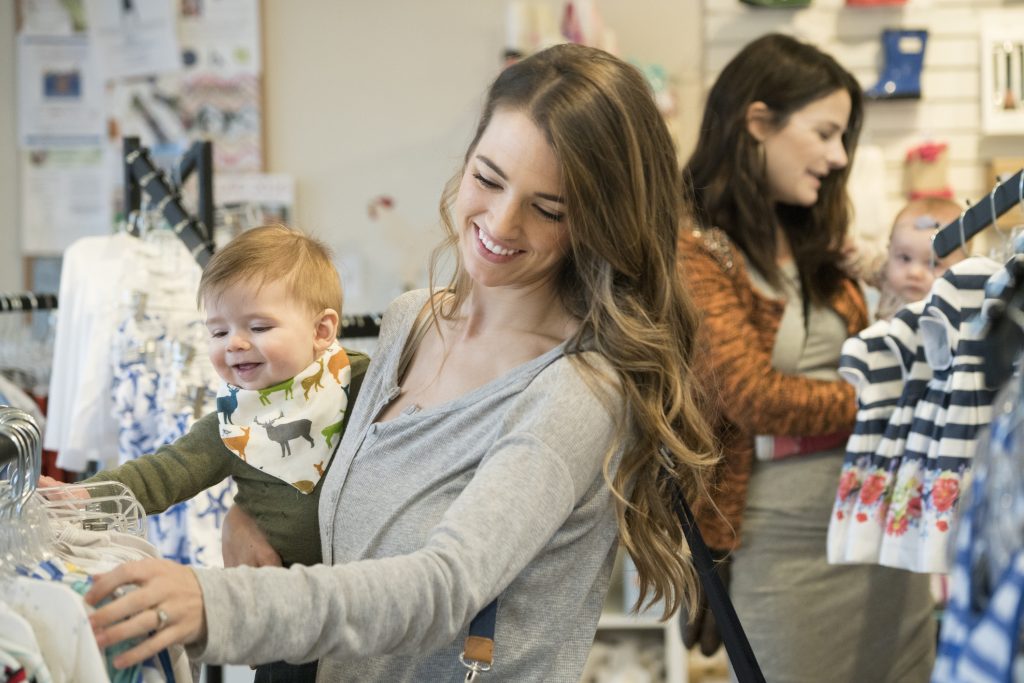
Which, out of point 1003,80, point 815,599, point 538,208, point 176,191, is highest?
point 1003,80

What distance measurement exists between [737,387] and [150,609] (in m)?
1.35

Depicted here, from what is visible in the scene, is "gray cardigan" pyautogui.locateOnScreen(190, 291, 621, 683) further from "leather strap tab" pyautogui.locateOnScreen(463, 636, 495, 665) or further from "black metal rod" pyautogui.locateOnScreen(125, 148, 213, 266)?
"black metal rod" pyautogui.locateOnScreen(125, 148, 213, 266)

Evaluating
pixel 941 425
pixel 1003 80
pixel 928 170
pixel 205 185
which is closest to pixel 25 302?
pixel 205 185

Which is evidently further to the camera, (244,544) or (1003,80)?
(1003,80)

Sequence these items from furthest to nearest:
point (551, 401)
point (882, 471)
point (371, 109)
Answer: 1. point (371, 109)
2. point (882, 471)
3. point (551, 401)

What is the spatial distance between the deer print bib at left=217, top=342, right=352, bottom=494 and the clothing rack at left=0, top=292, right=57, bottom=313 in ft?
3.56

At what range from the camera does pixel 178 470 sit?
1.59 meters

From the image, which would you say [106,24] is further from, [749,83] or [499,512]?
[499,512]

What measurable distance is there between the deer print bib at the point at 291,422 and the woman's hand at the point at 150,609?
62 centimetres

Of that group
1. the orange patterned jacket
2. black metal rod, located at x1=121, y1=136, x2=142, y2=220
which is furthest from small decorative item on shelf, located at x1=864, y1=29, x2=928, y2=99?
black metal rod, located at x1=121, y1=136, x2=142, y2=220

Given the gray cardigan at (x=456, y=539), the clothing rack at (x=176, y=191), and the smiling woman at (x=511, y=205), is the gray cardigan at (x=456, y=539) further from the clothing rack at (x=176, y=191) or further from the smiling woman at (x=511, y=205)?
the clothing rack at (x=176, y=191)

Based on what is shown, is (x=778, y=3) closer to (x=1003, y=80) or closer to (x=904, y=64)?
(x=904, y=64)

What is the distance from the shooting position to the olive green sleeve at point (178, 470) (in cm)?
152

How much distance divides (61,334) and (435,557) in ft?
5.63
